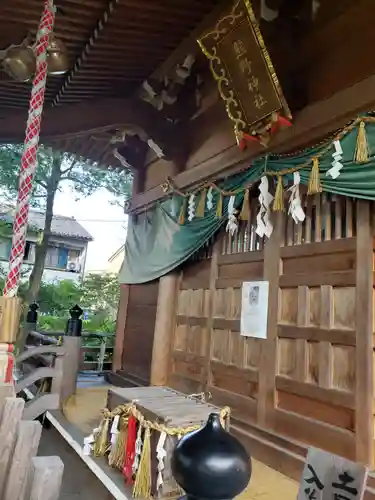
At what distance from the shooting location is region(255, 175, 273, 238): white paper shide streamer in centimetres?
330

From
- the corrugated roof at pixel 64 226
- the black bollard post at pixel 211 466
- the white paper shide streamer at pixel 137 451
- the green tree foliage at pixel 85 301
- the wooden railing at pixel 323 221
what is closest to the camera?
the black bollard post at pixel 211 466

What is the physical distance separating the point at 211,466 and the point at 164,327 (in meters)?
4.04

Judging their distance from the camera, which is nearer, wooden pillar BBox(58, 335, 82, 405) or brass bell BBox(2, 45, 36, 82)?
brass bell BBox(2, 45, 36, 82)

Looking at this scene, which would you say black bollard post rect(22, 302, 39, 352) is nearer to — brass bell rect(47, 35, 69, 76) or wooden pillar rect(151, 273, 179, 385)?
wooden pillar rect(151, 273, 179, 385)

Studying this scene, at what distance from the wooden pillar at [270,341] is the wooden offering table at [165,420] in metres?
0.67

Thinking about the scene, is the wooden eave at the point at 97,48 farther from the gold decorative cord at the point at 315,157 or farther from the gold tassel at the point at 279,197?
the gold tassel at the point at 279,197

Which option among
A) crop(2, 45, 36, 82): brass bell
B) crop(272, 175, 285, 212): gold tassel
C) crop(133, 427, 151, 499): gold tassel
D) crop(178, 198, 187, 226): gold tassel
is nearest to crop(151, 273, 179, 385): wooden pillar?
crop(178, 198, 187, 226): gold tassel

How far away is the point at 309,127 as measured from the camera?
9.77ft

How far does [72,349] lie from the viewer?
4.30 meters

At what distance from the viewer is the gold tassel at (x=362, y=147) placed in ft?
8.03

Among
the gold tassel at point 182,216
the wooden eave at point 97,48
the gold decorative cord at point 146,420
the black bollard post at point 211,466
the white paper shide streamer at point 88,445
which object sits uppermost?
the wooden eave at point 97,48

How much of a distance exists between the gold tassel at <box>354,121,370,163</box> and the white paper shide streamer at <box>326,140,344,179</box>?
0.13 meters

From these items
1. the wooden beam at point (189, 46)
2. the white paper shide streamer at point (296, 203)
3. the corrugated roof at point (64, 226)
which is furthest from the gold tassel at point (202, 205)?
the corrugated roof at point (64, 226)

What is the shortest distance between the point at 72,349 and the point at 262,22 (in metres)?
3.76
